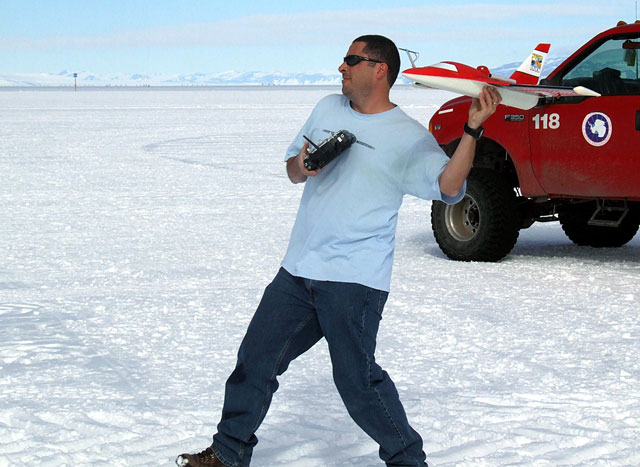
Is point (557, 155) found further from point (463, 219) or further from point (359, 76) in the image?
point (359, 76)

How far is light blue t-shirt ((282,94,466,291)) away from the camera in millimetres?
3393

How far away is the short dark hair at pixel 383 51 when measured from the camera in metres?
3.48

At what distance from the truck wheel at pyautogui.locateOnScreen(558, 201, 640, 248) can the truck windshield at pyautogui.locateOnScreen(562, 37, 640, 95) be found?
61.8 inches

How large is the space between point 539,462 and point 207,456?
127cm

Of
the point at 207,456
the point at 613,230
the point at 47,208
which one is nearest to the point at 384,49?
the point at 207,456

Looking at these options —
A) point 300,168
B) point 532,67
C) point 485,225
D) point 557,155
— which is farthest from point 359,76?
point 485,225

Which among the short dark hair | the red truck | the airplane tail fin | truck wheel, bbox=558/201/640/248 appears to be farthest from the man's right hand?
truck wheel, bbox=558/201/640/248

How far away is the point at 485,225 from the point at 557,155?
2.74ft

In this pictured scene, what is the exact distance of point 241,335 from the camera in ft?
19.6

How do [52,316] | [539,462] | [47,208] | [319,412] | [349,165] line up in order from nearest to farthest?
[349,165]
[539,462]
[319,412]
[52,316]
[47,208]

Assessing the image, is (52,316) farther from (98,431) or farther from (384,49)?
(384,49)

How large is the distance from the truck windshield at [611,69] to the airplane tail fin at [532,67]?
0.98 m

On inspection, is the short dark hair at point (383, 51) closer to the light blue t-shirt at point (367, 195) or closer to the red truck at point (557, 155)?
the light blue t-shirt at point (367, 195)

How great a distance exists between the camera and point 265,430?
14.2 feet
